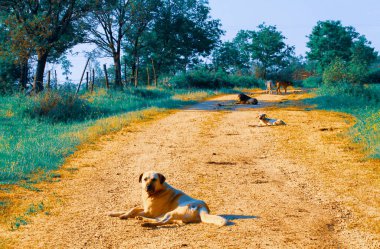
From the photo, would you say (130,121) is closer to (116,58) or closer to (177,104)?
(177,104)

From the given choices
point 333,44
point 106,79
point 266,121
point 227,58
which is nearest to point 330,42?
point 333,44

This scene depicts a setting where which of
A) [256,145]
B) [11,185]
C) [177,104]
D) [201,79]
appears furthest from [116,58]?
[11,185]

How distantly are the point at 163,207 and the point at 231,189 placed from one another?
183 centimetres

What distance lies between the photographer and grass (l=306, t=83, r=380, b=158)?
34.5 ft

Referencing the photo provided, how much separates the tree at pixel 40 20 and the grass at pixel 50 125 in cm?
314

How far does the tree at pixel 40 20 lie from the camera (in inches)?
846

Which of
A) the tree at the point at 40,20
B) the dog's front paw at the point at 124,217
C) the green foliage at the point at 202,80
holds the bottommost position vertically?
the dog's front paw at the point at 124,217

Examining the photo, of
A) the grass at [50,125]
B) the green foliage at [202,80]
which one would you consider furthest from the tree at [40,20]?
the green foliage at [202,80]

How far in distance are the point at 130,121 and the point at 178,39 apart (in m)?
37.9

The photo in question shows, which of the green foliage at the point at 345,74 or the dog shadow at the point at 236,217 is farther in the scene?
the green foliage at the point at 345,74

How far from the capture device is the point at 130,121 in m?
16.5

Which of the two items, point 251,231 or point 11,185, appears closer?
point 251,231

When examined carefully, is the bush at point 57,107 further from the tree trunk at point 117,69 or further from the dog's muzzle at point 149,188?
the tree trunk at point 117,69

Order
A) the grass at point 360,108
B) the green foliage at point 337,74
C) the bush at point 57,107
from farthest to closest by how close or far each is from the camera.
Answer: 1. the green foliage at point 337,74
2. the bush at point 57,107
3. the grass at point 360,108
